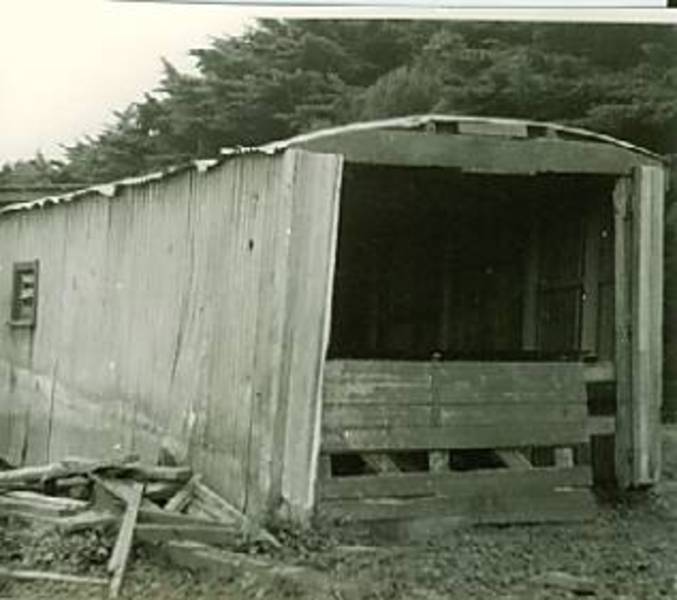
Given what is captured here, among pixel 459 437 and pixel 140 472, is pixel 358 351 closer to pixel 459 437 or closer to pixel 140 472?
pixel 459 437

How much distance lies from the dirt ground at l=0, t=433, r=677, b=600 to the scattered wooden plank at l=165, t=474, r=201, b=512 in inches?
17.9

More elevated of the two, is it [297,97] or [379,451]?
[297,97]

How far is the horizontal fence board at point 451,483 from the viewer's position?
5582 millimetres

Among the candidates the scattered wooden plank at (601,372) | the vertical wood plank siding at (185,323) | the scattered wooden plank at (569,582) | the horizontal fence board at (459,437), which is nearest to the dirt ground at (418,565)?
the scattered wooden plank at (569,582)

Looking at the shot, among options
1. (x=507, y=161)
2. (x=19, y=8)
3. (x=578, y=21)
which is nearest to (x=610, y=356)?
(x=507, y=161)

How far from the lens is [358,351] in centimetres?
656

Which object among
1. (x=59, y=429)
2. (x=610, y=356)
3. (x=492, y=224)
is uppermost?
(x=492, y=224)

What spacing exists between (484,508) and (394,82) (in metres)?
1.98

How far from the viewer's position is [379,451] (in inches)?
224

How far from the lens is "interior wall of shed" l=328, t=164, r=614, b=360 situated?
6578 millimetres

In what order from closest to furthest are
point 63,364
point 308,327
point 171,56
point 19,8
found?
1. point 19,8
2. point 171,56
3. point 308,327
4. point 63,364

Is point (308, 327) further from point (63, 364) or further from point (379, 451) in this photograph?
point (63, 364)

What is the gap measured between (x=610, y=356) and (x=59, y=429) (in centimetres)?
328

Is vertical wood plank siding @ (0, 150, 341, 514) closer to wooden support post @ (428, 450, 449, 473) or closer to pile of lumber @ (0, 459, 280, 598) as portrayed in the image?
pile of lumber @ (0, 459, 280, 598)
